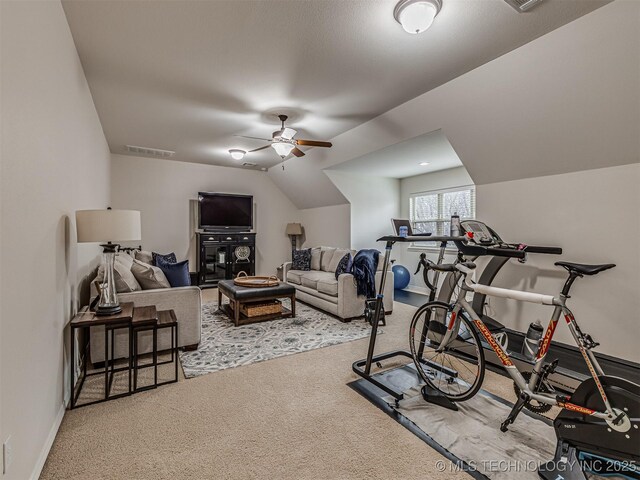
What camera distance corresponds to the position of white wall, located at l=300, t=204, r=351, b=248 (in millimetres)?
6203

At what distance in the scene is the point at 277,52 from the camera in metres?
2.56

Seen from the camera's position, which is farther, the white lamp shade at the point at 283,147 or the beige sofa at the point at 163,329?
the white lamp shade at the point at 283,147

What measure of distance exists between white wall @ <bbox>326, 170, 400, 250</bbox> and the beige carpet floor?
3873 mm

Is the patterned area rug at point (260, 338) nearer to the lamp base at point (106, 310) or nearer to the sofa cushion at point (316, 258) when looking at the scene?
the lamp base at point (106, 310)

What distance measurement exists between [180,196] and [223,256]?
5.21 feet

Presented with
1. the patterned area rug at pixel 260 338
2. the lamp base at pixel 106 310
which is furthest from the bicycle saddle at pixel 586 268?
the lamp base at pixel 106 310

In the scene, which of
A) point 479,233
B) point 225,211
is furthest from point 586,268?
point 225,211

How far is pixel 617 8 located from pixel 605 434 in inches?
100

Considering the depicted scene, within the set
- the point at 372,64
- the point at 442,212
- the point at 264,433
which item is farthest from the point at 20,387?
the point at 442,212

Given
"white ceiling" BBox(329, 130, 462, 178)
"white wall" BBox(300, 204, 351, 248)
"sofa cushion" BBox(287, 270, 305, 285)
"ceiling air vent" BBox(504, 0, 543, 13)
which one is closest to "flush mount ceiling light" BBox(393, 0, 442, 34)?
"ceiling air vent" BBox(504, 0, 543, 13)

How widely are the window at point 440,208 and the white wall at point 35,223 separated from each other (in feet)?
18.6

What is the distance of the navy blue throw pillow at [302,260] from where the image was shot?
559 centimetres

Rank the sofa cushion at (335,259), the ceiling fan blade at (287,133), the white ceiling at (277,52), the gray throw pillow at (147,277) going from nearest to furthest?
the white ceiling at (277,52), the gray throw pillow at (147,277), the ceiling fan blade at (287,133), the sofa cushion at (335,259)

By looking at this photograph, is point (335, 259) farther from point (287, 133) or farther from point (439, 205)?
point (439, 205)
